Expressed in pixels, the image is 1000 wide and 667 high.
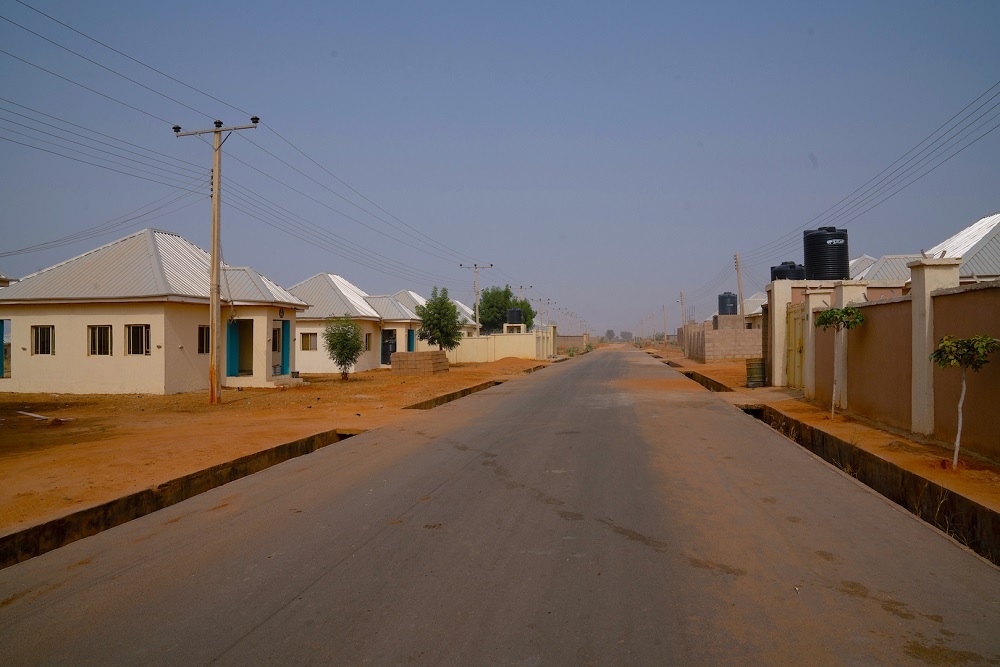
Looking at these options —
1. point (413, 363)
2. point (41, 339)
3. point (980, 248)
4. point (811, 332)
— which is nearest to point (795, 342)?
point (811, 332)

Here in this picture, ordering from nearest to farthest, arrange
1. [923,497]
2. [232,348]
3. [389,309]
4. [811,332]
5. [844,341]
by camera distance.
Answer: [923,497] < [844,341] < [811,332] < [232,348] < [389,309]

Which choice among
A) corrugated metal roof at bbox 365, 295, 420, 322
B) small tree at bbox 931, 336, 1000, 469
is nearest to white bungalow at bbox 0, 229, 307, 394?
corrugated metal roof at bbox 365, 295, 420, 322

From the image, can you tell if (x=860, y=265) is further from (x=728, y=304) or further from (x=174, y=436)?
(x=174, y=436)

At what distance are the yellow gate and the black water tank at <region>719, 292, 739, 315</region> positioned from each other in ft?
206

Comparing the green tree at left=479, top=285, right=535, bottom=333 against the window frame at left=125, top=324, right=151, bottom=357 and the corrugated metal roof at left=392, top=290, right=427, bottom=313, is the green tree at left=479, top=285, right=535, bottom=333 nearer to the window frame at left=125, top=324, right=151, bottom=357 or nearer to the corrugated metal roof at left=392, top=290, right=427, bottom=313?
the corrugated metal roof at left=392, top=290, right=427, bottom=313

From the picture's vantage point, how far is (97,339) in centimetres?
2473

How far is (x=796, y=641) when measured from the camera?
441cm

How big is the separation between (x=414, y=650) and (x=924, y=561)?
4572 mm

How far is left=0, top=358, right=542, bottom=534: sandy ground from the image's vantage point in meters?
8.84

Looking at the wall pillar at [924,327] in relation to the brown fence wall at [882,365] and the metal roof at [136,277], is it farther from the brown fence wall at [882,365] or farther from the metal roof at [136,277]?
the metal roof at [136,277]

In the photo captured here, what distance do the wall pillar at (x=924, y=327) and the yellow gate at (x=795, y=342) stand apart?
9.68 meters

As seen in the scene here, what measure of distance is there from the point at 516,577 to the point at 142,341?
2265 cm

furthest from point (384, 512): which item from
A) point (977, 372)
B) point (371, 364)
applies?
point (371, 364)

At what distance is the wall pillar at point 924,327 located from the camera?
460 inches
